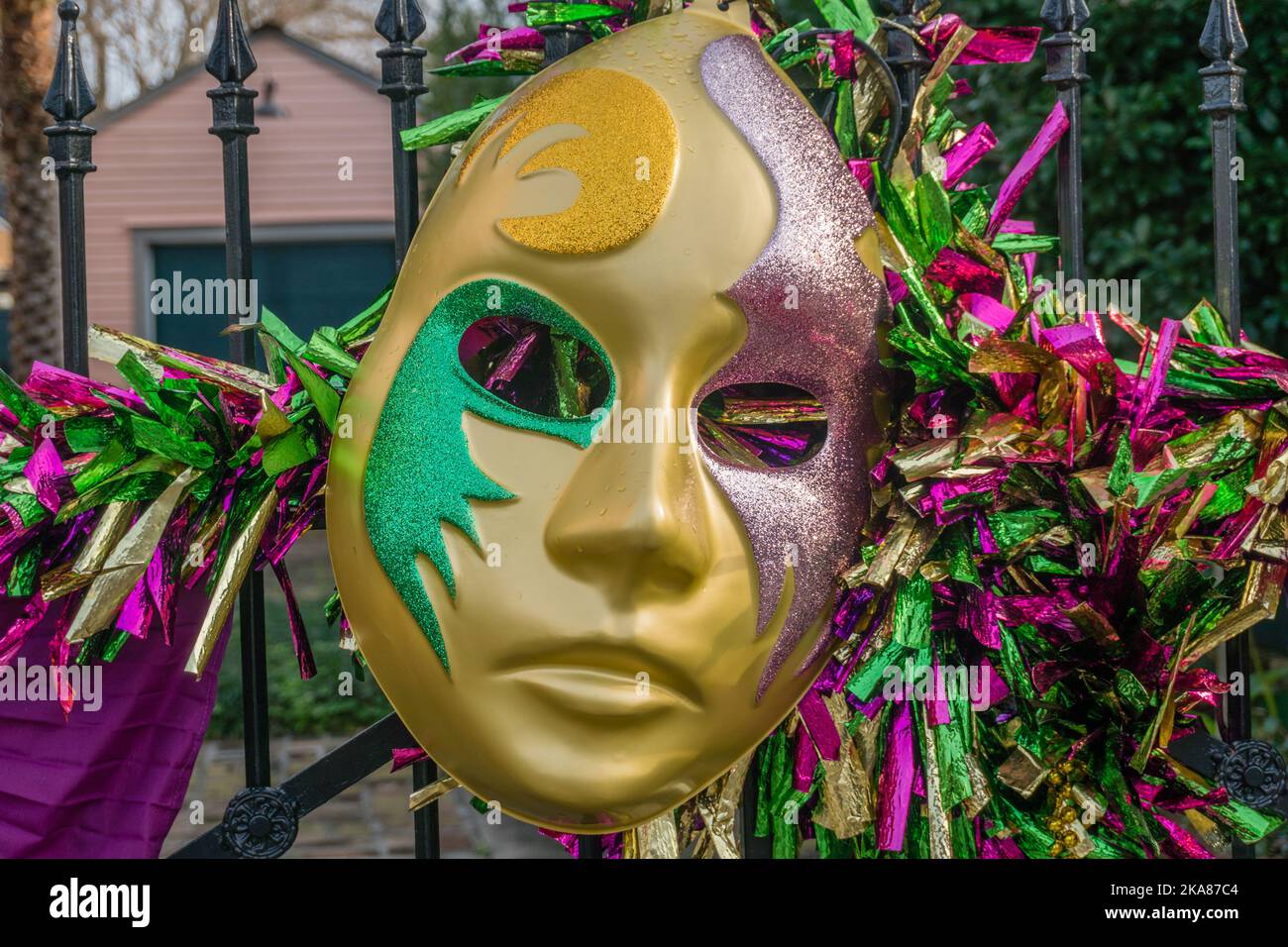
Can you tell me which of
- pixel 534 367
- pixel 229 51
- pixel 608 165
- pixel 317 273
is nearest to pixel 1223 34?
pixel 608 165

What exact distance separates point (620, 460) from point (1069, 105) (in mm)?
803

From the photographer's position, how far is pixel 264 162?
467 inches

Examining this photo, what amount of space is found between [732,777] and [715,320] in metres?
0.57

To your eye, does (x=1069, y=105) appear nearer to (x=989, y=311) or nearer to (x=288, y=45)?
(x=989, y=311)

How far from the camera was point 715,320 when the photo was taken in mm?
1371

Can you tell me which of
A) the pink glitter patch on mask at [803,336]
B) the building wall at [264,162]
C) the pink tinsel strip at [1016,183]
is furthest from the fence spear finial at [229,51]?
the building wall at [264,162]

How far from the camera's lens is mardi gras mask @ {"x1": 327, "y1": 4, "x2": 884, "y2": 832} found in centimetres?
137

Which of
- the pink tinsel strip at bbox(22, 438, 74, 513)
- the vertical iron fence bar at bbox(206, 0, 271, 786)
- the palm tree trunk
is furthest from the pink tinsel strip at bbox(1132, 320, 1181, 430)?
the palm tree trunk

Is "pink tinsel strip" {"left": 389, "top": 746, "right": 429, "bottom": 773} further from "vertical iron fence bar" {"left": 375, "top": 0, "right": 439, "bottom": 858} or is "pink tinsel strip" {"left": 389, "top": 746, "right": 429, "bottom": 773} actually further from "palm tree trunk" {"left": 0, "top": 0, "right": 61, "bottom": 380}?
"palm tree trunk" {"left": 0, "top": 0, "right": 61, "bottom": 380}

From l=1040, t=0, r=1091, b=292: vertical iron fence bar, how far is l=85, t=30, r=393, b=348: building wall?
34.6 feet
